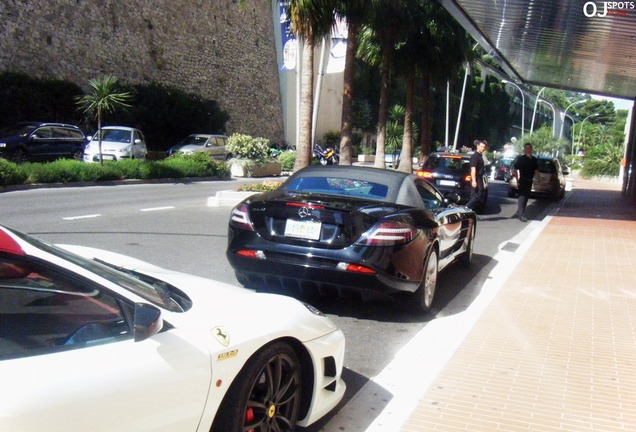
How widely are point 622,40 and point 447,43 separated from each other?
1131cm

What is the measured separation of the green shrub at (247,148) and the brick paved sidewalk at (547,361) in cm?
2304

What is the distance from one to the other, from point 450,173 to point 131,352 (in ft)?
52.3

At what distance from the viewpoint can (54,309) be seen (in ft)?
9.55

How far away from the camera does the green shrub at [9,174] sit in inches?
733

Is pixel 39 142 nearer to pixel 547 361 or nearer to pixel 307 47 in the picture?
pixel 307 47

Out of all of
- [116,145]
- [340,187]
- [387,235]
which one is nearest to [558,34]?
[340,187]

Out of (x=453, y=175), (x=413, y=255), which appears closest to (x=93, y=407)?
(x=413, y=255)

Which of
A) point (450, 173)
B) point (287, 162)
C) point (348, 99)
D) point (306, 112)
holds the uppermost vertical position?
point (348, 99)

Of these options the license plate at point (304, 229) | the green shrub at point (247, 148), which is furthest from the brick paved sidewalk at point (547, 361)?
the green shrub at point (247, 148)

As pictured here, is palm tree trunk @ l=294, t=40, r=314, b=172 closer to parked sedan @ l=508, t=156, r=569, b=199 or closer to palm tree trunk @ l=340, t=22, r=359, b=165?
palm tree trunk @ l=340, t=22, r=359, b=165

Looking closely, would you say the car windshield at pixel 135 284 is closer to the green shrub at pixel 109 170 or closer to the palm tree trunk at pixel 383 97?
the green shrub at pixel 109 170

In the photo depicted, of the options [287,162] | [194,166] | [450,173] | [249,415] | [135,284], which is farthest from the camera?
[287,162]

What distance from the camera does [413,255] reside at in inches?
255

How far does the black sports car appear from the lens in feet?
20.2
